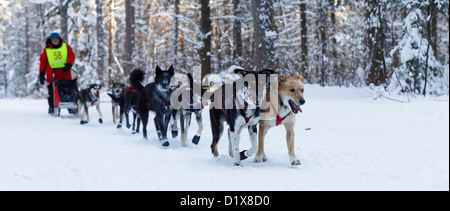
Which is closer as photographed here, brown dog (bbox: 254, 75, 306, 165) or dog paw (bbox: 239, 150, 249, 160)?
brown dog (bbox: 254, 75, 306, 165)

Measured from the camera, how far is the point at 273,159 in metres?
4.80

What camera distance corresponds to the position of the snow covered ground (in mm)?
3482

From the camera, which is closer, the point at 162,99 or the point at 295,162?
the point at 295,162

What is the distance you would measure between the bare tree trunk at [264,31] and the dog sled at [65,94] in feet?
17.1

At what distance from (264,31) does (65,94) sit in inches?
228

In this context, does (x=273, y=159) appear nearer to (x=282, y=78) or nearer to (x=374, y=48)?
(x=282, y=78)

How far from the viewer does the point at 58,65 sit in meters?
10.7

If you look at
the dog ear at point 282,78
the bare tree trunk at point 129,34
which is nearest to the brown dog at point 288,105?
the dog ear at point 282,78

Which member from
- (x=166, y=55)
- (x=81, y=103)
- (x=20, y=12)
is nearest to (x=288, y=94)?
(x=81, y=103)

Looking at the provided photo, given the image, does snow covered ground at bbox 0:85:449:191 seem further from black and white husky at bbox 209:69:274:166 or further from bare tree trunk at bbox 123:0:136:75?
bare tree trunk at bbox 123:0:136:75

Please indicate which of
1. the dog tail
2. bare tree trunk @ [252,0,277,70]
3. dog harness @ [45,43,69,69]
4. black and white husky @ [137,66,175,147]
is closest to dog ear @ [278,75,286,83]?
black and white husky @ [137,66,175,147]

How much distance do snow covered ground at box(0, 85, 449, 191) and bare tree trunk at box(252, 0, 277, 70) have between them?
3155 mm

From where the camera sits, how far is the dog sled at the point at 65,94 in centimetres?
1040

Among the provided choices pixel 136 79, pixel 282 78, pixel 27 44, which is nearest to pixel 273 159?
pixel 282 78
